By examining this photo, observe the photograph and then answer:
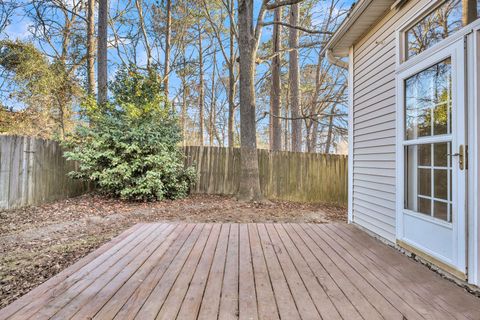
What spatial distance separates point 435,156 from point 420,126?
360mm

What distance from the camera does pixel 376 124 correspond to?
131 inches

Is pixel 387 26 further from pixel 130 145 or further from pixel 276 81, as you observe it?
pixel 276 81

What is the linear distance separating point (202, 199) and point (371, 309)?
528 centimetres

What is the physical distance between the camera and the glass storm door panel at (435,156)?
198cm

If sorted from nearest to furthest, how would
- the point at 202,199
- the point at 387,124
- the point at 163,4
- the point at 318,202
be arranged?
the point at 387,124 < the point at 202,199 < the point at 318,202 < the point at 163,4

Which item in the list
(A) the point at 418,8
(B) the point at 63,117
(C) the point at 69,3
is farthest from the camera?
(C) the point at 69,3

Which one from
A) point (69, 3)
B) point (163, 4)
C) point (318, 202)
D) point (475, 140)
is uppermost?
point (163, 4)

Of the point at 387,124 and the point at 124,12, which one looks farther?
the point at 124,12

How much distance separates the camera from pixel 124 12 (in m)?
10.3

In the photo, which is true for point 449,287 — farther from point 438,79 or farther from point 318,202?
point 318,202

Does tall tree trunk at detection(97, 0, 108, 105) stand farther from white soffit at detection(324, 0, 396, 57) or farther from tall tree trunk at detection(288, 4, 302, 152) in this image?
white soffit at detection(324, 0, 396, 57)

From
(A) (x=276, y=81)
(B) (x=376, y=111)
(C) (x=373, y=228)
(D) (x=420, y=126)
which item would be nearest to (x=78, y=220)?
(C) (x=373, y=228)

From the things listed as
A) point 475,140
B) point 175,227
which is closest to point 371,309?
point 475,140

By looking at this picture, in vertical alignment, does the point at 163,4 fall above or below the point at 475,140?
above
